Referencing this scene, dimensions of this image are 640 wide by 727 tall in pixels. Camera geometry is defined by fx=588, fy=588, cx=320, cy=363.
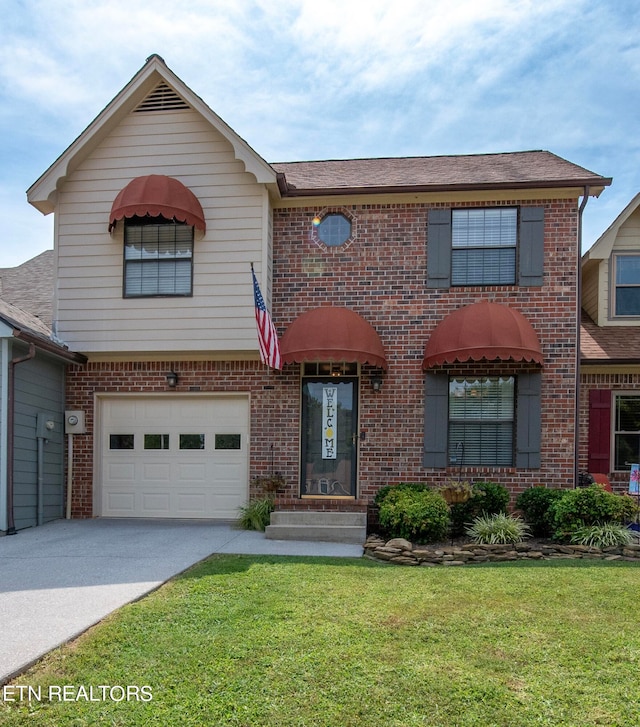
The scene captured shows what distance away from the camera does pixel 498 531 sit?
8.66 meters

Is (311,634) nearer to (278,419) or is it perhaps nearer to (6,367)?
(278,419)

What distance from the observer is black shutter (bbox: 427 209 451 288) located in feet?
Answer: 34.4

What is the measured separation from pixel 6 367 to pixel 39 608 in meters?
5.20

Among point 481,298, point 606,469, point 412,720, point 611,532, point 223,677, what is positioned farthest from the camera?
point 606,469

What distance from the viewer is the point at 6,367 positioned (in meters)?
9.38

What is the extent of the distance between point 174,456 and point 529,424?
6.43 metres

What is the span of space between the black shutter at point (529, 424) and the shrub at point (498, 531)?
138 centimetres

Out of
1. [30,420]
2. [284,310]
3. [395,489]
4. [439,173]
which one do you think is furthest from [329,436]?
[439,173]

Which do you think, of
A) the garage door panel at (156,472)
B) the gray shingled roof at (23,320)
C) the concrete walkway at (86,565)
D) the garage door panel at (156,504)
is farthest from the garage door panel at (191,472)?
the gray shingled roof at (23,320)

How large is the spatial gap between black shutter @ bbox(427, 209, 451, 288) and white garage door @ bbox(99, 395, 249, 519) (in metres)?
4.16

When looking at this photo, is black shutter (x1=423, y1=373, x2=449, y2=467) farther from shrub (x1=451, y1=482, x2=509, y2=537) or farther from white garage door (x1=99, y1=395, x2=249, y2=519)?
white garage door (x1=99, y1=395, x2=249, y2=519)

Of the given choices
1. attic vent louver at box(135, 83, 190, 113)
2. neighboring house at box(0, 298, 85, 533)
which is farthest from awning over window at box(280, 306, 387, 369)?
attic vent louver at box(135, 83, 190, 113)

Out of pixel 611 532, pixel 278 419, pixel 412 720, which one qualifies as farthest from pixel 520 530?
pixel 412 720

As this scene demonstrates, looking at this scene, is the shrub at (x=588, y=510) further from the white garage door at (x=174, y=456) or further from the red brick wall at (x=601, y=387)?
the white garage door at (x=174, y=456)
